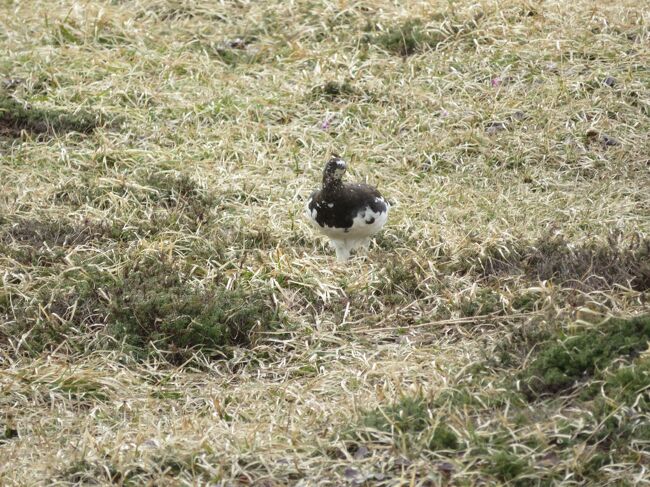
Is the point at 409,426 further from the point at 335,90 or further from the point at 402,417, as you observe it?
the point at 335,90

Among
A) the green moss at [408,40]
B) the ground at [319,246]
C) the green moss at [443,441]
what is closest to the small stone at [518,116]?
the ground at [319,246]

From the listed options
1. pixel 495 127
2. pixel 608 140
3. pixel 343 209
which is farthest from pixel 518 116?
pixel 343 209

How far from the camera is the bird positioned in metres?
6.88

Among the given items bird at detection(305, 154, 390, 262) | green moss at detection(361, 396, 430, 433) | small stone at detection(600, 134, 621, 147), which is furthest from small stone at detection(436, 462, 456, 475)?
small stone at detection(600, 134, 621, 147)

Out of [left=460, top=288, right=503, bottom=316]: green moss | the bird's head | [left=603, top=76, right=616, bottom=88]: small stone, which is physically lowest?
[left=460, top=288, right=503, bottom=316]: green moss

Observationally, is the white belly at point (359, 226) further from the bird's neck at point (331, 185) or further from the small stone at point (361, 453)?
the small stone at point (361, 453)

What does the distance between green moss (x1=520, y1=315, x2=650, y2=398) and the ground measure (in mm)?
15

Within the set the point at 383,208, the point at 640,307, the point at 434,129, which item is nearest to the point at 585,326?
the point at 640,307

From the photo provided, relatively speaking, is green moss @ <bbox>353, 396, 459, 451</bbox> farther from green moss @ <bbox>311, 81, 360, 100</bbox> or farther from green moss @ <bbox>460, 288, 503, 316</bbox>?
green moss @ <bbox>311, 81, 360, 100</bbox>

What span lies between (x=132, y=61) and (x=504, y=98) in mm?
3244

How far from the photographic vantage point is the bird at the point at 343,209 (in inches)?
271

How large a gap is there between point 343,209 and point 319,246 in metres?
0.60

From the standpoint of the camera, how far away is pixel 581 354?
5070 mm

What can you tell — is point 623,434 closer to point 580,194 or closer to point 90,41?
point 580,194
